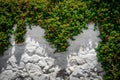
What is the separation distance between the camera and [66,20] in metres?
7.09

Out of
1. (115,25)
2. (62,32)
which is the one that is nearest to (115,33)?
(115,25)

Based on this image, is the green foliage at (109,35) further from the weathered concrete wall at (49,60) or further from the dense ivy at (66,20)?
the weathered concrete wall at (49,60)

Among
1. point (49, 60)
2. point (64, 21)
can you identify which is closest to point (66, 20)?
point (64, 21)

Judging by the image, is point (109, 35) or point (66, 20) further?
point (66, 20)

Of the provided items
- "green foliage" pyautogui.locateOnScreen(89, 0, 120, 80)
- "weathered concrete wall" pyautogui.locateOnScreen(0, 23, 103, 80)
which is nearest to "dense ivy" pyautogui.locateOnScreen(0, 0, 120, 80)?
"green foliage" pyautogui.locateOnScreen(89, 0, 120, 80)

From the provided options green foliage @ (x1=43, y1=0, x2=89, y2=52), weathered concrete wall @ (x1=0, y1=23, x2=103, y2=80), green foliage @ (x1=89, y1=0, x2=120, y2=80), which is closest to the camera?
Answer: green foliage @ (x1=89, y1=0, x2=120, y2=80)

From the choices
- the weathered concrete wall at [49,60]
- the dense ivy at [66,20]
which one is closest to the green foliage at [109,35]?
the dense ivy at [66,20]

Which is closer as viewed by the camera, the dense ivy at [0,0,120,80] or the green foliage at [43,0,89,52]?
the dense ivy at [0,0,120,80]

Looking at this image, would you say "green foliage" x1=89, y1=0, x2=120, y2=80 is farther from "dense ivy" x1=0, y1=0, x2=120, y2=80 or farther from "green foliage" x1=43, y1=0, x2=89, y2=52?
"green foliage" x1=43, y1=0, x2=89, y2=52

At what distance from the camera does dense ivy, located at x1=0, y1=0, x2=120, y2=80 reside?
6.57 meters

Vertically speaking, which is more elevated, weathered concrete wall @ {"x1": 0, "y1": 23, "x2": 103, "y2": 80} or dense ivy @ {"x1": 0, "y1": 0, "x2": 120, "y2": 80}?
dense ivy @ {"x1": 0, "y1": 0, "x2": 120, "y2": 80}

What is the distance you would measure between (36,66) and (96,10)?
2.10 m

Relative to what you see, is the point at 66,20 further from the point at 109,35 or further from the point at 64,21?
the point at 109,35

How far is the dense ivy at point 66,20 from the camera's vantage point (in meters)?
6.57
